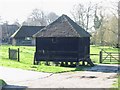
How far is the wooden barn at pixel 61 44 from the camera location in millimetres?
33438

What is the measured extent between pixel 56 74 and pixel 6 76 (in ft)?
12.7

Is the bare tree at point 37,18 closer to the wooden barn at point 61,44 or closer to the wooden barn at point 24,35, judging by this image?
the wooden barn at point 24,35

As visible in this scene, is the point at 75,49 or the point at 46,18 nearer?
the point at 75,49

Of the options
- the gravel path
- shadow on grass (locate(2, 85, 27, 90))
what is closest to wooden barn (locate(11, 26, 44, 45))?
the gravel path

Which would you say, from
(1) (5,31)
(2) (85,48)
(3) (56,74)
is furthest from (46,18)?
(3) (56,74)

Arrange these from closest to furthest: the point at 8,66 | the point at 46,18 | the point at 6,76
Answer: the point at 6,76 < the point at 8,66 < the point at 46,18

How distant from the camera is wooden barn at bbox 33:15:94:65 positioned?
33.4m

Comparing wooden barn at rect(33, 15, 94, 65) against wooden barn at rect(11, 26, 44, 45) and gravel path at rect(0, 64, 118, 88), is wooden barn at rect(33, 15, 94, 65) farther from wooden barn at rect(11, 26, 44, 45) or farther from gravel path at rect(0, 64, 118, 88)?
wooden barn at rect(11, 26, 44, 45)

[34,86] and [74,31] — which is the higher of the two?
[74,31]

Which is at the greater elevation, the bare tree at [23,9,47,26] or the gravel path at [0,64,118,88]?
the bare tree at [23,9,47,26]

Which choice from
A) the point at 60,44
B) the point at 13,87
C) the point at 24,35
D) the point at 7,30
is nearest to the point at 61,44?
the point at 60,44

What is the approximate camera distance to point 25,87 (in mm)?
19062

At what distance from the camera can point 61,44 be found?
34156 millimetres

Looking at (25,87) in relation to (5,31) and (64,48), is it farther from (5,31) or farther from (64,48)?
(5,31)
